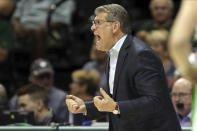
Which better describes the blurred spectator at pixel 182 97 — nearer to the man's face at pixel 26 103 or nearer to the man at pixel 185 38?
the man's face at pixel 26 103

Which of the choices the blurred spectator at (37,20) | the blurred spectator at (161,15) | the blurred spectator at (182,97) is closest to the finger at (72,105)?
the blurred spectator at (182,97)

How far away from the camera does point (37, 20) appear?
834cm

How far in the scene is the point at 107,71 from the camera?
3936mm

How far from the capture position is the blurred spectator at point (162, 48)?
7.24 m

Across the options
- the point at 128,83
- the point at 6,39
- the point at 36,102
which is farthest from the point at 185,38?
the point at 6,39

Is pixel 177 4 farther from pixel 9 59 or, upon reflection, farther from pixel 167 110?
pixel 167 110

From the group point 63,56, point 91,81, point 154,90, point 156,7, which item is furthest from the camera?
point 63,56

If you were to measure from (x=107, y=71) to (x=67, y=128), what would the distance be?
4.21ft

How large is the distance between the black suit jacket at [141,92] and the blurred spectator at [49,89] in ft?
8.73

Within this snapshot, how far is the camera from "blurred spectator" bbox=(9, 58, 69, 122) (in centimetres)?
675

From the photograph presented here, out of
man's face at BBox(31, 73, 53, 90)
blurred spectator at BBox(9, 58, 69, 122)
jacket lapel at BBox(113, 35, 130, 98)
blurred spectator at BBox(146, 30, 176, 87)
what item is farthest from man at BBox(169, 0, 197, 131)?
man's face at BBox(31, 73, 53, 90)

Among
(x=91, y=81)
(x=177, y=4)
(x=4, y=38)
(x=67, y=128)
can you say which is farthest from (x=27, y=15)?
(x=67, y=128)

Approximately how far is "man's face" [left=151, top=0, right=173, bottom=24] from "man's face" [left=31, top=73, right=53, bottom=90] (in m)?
1.73

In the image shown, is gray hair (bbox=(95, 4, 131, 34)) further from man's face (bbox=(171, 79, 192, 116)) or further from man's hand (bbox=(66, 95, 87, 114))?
man's face (bbox=(171, 79, 192, 116))
